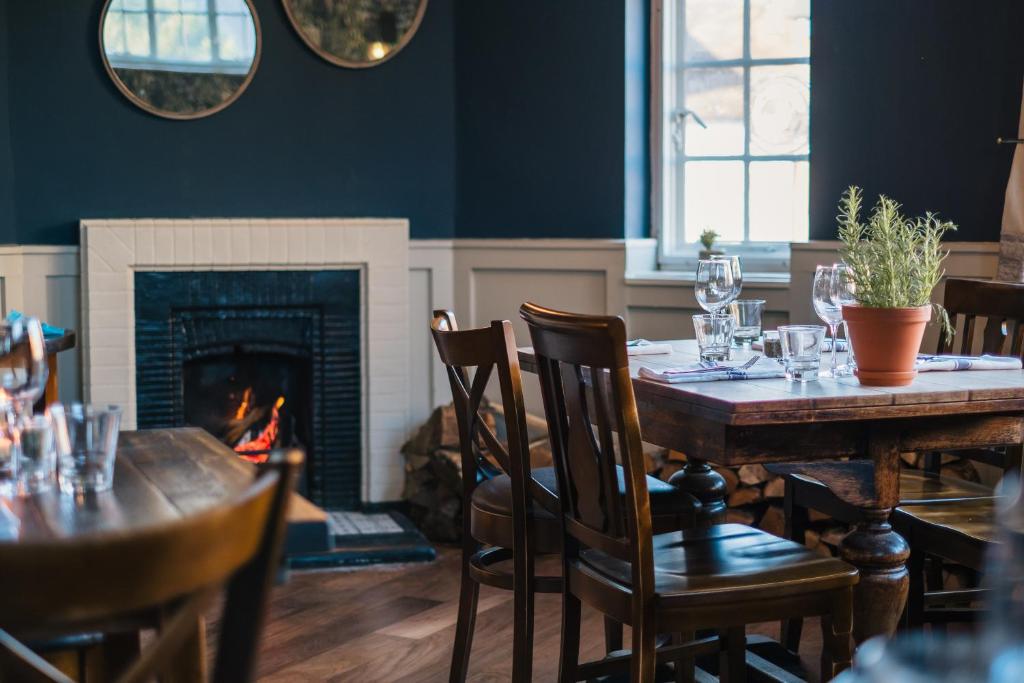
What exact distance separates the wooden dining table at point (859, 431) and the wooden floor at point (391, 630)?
Result: 0.96m

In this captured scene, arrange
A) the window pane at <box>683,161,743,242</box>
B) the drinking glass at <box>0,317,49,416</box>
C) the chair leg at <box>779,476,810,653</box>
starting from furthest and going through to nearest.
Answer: the window pane at <box>683,161,743,242</box>
the chair leg at <box>779,476,810,653</box>
the drinking glass at <box>0,317,49,416</box>

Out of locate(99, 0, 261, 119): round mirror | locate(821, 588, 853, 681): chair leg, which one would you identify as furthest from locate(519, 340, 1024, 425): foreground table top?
locate(99, 0, 261, 119): round mirror

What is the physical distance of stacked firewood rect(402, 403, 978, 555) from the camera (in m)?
4.16

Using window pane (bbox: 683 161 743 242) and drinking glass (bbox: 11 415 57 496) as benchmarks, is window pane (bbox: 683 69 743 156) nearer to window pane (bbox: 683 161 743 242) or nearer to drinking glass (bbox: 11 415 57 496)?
window pane (bbox: 683 161 743 242)

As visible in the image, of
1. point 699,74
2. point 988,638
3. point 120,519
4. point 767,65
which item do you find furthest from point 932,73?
point 988,638

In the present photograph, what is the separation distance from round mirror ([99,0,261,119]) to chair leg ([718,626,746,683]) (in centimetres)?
326

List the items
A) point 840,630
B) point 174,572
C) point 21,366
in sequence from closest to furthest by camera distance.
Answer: point 174,572, point 21,366, point 840,630

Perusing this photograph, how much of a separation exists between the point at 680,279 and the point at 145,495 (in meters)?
3.21

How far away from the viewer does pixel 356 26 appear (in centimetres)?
510

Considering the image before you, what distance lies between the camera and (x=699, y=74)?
487 cm

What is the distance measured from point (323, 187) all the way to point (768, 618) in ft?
10.9

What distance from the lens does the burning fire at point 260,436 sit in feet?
16.6

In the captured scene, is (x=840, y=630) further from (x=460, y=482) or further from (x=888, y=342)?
(x=460, y=482)

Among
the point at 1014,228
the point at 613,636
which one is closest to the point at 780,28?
the point at 1014,228
